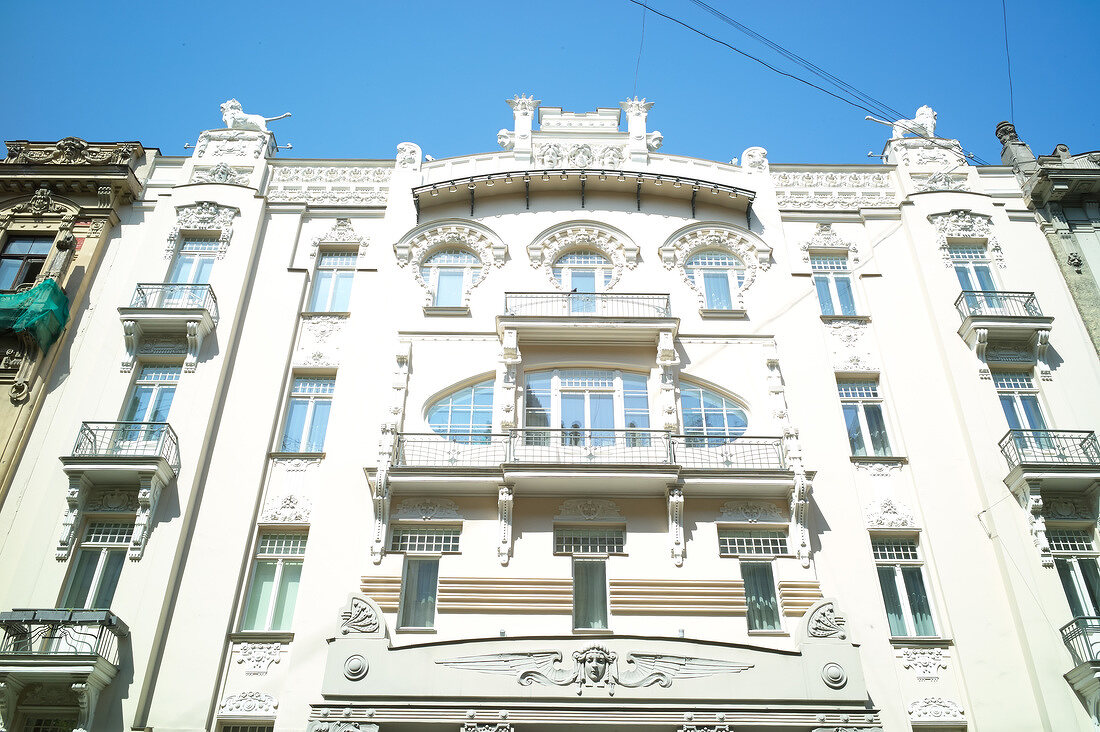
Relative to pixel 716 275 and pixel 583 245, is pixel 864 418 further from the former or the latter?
pixel 583 245

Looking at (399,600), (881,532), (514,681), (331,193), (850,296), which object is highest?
(331,193)


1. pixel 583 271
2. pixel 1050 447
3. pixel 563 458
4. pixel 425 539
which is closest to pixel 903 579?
pixel 1050 447

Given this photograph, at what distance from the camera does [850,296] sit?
24.1 metres

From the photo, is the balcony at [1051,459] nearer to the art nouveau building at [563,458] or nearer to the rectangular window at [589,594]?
the art nouveau building at [563,458]

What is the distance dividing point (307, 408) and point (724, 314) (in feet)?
36.3

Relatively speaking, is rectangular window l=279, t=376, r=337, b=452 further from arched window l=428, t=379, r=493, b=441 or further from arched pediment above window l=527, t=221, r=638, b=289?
arched pediment above window l=527, t=221, r=638, b=289

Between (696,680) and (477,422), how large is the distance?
26.7 feet

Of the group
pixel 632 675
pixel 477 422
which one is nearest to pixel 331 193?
pixel 477 422

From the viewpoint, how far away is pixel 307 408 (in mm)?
22172

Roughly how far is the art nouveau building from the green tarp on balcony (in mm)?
625

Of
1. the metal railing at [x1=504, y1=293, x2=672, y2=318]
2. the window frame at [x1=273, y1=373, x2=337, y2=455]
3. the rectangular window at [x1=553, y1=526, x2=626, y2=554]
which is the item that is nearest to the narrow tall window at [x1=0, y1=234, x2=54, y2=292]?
the window frame at [x1=273, y1=373, x2=337, y2=455]

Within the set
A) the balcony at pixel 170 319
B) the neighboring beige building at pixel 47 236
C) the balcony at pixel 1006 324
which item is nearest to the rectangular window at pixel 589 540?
the balcony at pixel 170 319

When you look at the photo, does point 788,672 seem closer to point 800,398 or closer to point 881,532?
point 881,532

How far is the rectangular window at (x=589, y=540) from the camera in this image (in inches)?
760
